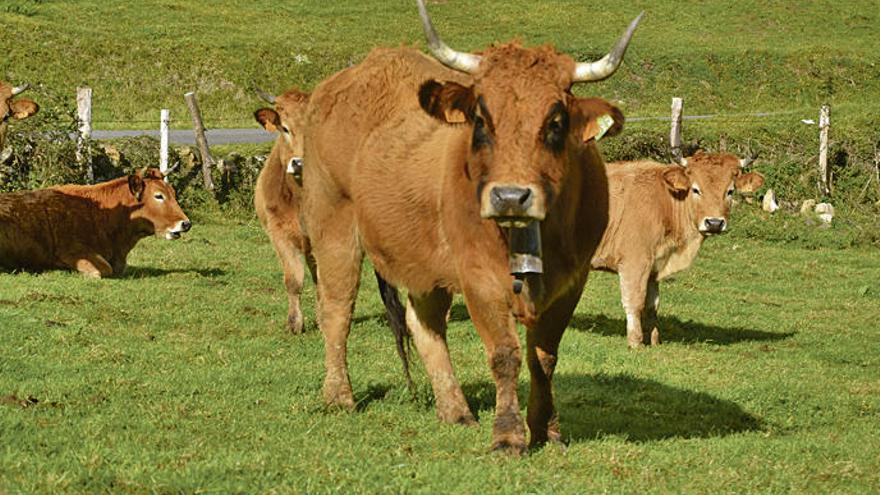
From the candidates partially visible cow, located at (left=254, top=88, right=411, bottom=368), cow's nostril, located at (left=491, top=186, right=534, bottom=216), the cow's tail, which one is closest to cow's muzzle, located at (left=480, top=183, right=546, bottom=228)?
cow's nostril, located at (left=491, top=186, right=534, bottom=216)

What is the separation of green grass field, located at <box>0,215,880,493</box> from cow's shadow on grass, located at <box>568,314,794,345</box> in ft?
0.16

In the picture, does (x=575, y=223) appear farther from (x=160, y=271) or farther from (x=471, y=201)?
(x=160, y=271)

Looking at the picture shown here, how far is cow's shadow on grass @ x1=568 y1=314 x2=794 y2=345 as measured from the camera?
14133 millimetres

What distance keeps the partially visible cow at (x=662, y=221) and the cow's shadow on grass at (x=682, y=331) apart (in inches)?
15.9

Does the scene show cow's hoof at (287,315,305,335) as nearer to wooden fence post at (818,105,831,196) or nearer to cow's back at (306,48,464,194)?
cow's back at (306,48,464,194)

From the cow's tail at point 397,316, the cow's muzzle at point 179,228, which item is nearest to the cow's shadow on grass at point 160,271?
the cow's muzzle at point 179,228

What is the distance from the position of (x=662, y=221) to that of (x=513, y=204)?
Result: 8.57m

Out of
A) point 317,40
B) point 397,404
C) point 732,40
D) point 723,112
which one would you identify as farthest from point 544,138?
point 732,40

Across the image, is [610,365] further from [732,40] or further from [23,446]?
[732,40]

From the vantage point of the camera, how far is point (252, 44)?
1805 inches

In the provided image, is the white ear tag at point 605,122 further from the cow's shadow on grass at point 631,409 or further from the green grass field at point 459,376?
the cow's shadow on grass at point 631,409

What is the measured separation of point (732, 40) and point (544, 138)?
50.3m

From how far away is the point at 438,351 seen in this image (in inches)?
347

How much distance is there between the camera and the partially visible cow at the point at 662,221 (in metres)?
14.3
